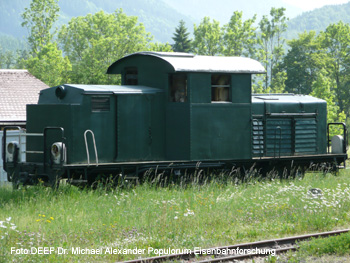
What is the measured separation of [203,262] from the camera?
25.5 ft

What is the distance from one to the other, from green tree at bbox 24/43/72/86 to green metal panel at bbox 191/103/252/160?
37425 millimetres

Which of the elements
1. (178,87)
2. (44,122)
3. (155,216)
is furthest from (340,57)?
(155,216)

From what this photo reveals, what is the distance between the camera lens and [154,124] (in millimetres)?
14039

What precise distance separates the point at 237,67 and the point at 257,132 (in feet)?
6.33

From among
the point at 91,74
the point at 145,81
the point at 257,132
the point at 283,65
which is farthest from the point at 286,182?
the point at 283,65

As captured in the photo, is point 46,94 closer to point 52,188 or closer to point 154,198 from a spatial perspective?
point 52,188

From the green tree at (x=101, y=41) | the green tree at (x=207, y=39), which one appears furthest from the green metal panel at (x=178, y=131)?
the green tree at (x=207, y=39)

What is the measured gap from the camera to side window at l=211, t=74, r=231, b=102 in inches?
561

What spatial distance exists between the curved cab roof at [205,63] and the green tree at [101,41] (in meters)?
21.4

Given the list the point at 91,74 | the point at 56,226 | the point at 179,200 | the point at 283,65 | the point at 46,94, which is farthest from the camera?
the point at 283,65

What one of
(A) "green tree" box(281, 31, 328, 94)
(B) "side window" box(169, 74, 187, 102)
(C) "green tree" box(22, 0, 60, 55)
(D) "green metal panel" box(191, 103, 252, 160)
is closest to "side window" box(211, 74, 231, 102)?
(D) "green metal panel" box(191, 103, 252, 160)

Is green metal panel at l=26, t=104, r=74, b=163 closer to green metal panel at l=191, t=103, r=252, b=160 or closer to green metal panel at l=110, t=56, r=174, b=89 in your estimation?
green metal panel at l=110, t=56, r=174, b=89

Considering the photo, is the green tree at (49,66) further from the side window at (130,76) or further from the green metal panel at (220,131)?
the green metal panel at (220,131)

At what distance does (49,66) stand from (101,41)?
552cm
